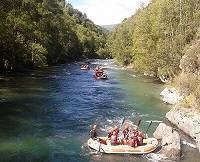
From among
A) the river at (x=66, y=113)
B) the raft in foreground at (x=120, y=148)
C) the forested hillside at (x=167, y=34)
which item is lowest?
the raft in foreground at (x=120, y=148)

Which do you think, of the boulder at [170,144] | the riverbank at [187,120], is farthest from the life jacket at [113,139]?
the riverbank at [187,120]

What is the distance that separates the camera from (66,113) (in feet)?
121

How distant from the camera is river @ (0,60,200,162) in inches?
1014

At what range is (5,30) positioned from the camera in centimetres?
6134

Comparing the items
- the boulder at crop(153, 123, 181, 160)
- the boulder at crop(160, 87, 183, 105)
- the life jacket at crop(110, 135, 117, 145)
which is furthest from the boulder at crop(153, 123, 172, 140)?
the boulder at crop(160, 87, 183, 105)

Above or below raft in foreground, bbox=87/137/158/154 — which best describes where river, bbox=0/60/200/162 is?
above

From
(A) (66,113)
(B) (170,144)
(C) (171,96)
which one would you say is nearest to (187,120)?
(B) (170,144)

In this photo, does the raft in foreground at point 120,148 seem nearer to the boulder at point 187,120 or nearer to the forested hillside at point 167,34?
the boulder at point 187,120

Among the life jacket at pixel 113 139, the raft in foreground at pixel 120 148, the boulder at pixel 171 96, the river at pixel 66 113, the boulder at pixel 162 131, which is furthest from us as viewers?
the boulder at pixel 171 96

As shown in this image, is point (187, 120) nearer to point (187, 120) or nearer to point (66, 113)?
point (187, 120)

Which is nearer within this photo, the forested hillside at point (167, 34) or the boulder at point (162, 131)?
the boulder at point (162, 131)

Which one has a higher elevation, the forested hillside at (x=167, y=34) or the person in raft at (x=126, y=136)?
the forested hillside at (x=167, y=34)

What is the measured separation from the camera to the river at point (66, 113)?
2575 centimetres

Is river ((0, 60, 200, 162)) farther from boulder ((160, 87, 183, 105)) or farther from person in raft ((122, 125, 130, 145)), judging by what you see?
person in raft ((122, 125, 130, 145))
